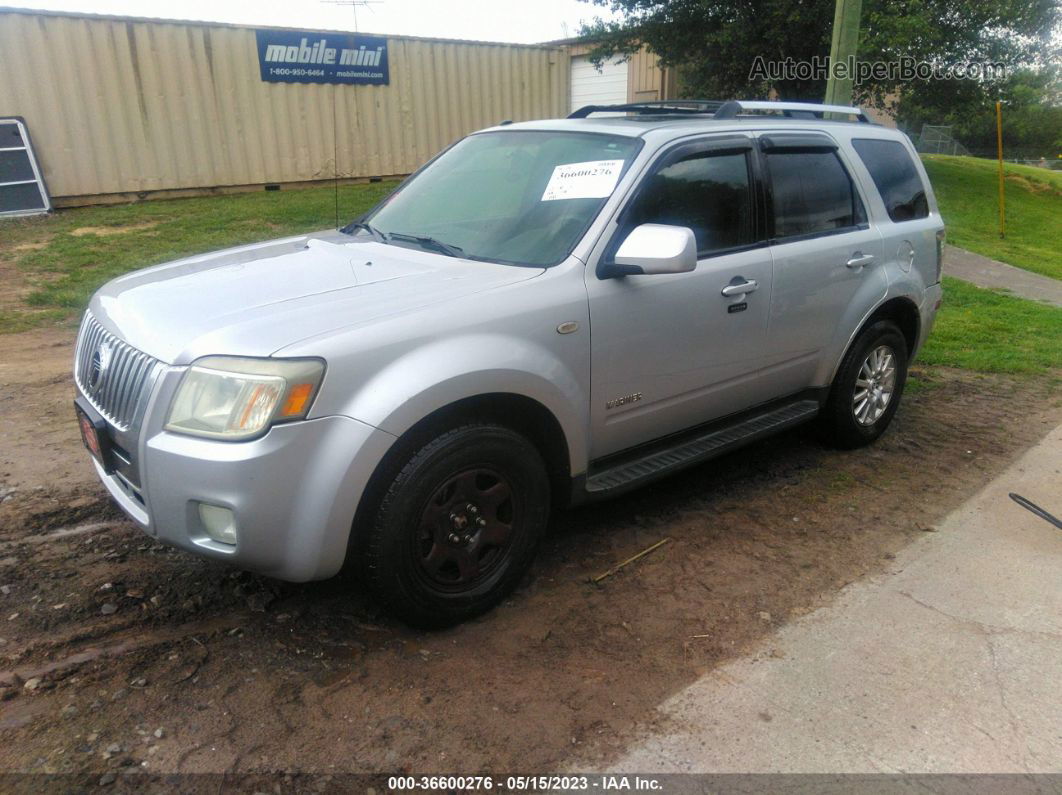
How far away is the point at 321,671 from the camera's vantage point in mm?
2957

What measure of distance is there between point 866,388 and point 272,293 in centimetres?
345

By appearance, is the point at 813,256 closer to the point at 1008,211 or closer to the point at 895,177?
the point at 895,177

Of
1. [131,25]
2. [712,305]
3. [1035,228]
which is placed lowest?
[1035,228]

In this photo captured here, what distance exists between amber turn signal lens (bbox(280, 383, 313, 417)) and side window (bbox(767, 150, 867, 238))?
255 centimetres

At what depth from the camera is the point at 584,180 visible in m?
3.72

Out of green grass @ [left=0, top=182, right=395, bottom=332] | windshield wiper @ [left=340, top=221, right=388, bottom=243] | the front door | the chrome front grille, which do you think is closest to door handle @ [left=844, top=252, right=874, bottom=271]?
the front door

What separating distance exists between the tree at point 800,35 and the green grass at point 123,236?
622 centimetres

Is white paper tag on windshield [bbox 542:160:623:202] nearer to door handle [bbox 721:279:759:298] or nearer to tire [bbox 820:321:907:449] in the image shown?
door handle [bbox 721:279:759:298]

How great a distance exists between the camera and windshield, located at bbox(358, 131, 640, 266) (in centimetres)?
361

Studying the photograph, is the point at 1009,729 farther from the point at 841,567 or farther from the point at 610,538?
the point at 610,538

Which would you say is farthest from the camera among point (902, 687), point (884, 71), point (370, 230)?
point (884, 71)

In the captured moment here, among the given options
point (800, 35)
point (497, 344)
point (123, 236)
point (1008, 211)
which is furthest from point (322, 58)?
point (497, 344)

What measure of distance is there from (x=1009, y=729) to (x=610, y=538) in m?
1.75

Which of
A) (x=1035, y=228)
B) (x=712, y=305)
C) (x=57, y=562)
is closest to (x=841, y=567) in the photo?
(x=712, y=305)
